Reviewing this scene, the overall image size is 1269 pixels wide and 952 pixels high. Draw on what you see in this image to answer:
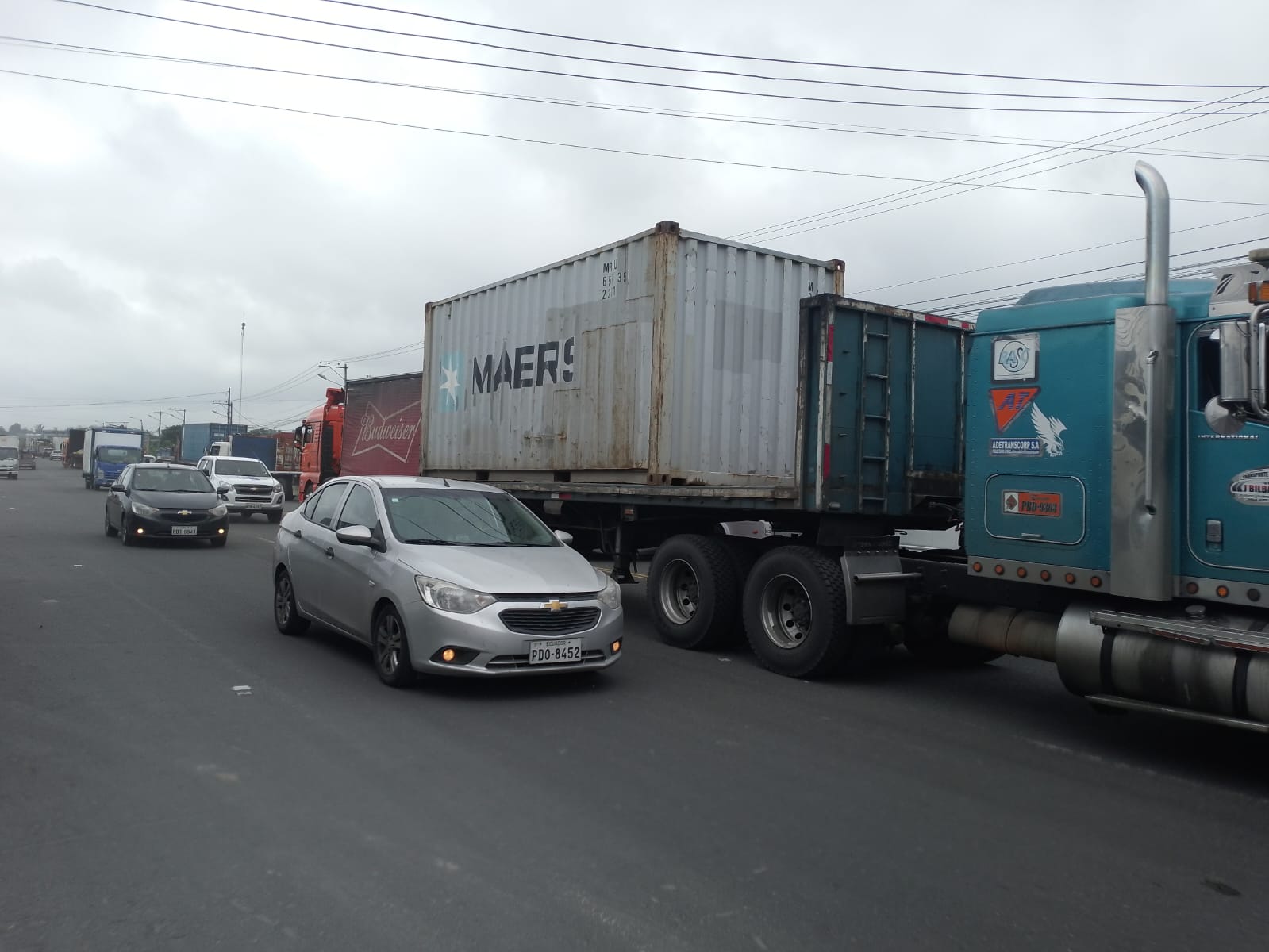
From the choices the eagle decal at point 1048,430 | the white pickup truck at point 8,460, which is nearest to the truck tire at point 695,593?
the eagle decal at point 1048,430

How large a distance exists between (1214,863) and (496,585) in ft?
14.4

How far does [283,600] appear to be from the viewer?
30.6ft

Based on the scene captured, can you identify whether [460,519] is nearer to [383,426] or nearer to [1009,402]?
[1009,402]

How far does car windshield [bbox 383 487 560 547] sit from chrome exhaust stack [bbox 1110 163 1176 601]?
427 centimetres

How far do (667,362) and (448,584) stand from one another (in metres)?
3.72

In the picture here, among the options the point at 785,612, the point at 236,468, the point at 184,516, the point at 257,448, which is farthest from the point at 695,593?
the point at 257,448

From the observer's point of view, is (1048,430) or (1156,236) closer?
(1156,236)

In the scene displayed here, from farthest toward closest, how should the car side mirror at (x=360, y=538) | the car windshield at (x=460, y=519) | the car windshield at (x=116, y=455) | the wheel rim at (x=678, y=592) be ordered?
1. the car windshield at (x=116, y=455)
2. the wheel rim at (x=678, y=592)
3. the car windshield at (x=460, y=519)
4. the car side mirror at (x=360, y=538)

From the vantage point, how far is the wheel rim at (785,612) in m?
8.45

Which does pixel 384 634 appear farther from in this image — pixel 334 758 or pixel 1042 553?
pixel 1042 553

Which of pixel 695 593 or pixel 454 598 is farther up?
pixel 454 598

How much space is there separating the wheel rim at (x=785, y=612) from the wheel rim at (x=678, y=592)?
1.16 m

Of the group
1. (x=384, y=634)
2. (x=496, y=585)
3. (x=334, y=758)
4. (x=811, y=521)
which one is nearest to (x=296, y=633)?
(x=384, y=634)

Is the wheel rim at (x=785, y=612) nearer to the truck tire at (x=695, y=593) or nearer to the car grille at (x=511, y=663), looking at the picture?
the truck tire at (x=695, y=593)
